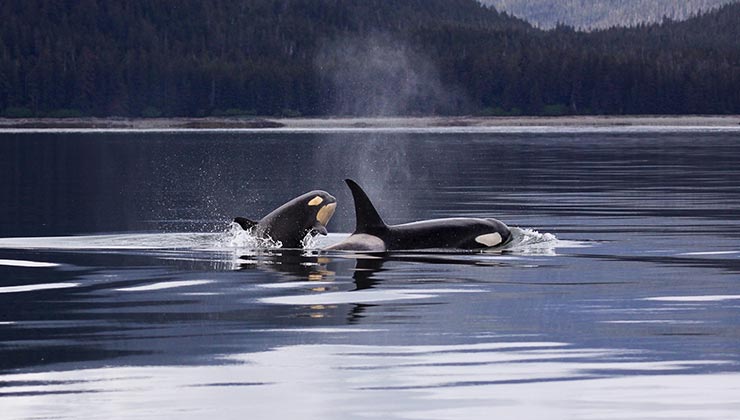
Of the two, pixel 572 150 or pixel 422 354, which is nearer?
pixel 422 354

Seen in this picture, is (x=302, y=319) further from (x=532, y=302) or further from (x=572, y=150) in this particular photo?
(x=572, y=150)

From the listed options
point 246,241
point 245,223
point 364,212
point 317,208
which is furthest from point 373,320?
point 246,241

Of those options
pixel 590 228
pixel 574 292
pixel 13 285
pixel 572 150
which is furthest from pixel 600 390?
pixel 572 150

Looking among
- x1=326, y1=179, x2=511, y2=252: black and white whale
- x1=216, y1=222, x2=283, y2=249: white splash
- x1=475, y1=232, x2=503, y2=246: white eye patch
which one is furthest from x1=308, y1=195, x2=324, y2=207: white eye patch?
x1=475, y1=232, x2=503, y2=246: white eye patch

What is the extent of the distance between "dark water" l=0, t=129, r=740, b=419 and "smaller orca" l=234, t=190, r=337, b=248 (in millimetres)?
458

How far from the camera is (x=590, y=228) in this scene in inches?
1260

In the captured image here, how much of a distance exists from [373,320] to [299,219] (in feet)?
29.5

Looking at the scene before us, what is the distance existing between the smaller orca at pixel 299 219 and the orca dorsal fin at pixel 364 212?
766mm

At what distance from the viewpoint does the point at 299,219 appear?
88.3 feet

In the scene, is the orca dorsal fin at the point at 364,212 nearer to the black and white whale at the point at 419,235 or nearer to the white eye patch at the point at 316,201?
the black and white whale at the point at 419,235

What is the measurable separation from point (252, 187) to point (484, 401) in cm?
4057

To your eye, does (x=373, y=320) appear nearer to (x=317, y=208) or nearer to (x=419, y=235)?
(x=419, y=235)

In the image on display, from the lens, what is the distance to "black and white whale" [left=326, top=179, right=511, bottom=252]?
26.2 m

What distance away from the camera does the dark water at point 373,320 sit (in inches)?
532
